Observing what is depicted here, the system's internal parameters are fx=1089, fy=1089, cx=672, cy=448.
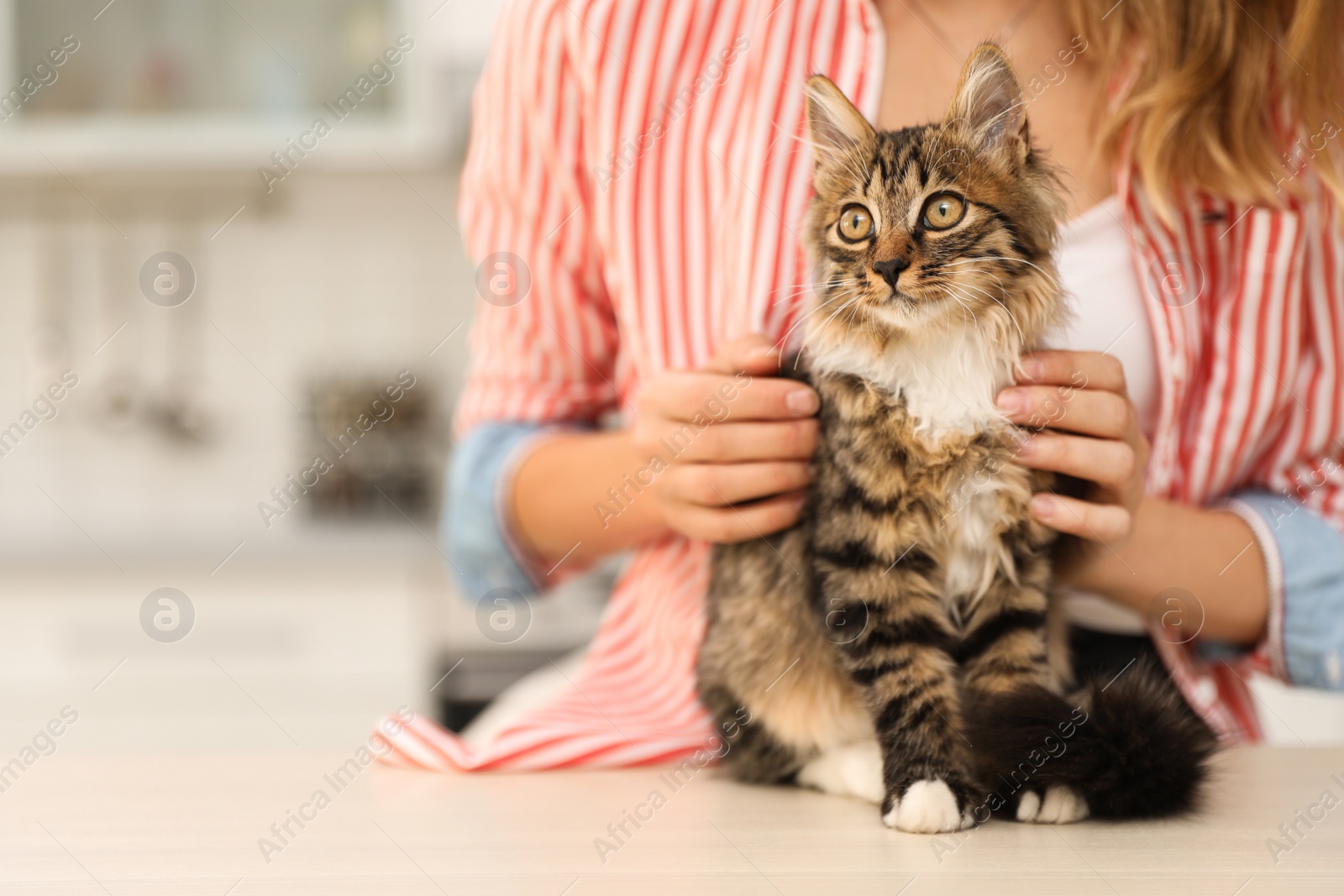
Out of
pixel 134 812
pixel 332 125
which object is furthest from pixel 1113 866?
pixel 332 125

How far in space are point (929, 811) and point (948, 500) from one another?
0.74 feet

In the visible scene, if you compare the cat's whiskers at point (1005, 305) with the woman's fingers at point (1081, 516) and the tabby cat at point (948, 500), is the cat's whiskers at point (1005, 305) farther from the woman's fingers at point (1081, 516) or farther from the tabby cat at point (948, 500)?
the woman's fingers at point (1081, 516)

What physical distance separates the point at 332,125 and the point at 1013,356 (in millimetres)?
2734

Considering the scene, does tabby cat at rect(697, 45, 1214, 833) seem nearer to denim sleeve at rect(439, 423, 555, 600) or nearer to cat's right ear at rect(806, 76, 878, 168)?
cat's right ear at rect(806, 76, 878, 168)

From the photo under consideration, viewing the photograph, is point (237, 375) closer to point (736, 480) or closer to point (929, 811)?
point (736, 480)

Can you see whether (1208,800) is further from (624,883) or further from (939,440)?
(624,883)

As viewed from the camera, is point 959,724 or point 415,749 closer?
point 959,724

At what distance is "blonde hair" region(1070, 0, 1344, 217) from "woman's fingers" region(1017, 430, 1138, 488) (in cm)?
27

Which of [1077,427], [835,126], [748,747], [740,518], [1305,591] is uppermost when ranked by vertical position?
[835,126]

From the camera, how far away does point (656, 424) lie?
41.3 inches

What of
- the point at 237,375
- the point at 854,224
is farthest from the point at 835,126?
the point at 237,375

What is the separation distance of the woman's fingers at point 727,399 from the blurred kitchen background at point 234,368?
5.41ft

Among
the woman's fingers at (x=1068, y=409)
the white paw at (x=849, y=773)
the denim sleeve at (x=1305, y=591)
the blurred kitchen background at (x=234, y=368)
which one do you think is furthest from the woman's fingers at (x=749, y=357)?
the blurred kitchen background at (x=234, y=368)

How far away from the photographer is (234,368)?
3.49 metres
